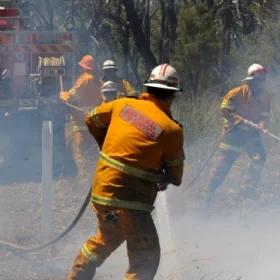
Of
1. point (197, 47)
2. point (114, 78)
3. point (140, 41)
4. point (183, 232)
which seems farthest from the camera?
point (140, 41)

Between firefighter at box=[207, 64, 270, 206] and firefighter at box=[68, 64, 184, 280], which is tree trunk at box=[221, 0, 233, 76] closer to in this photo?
firefighter at box=[207, 64, 270, 206]

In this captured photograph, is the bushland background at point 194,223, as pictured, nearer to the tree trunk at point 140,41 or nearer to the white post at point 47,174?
the white post at point 47,174

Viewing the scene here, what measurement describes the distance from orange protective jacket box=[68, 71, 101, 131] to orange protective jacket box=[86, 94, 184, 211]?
4.35 meters

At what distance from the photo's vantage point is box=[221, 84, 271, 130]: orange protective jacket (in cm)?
862

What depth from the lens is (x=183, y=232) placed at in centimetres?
761

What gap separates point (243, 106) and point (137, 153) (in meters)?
4.13

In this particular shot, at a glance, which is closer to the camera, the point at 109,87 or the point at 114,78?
the point at 109,87

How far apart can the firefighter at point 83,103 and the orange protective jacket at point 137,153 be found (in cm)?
428

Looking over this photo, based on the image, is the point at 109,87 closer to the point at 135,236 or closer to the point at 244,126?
the point at 244,126

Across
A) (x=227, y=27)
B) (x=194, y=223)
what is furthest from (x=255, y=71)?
(x=227, y=27)

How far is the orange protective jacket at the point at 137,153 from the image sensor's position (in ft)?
15.7

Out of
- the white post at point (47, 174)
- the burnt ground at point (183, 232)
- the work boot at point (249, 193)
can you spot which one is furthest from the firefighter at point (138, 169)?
the work boot at point (249, 193)

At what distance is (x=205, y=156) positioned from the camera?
11.0 m

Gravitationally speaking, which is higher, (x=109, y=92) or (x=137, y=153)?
(x=137, y=153)
